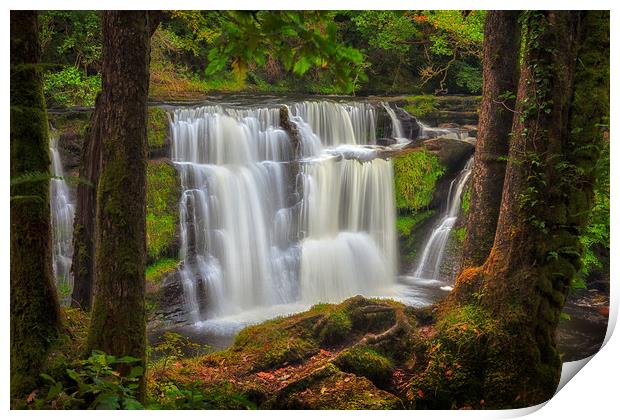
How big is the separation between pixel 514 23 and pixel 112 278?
364 cm

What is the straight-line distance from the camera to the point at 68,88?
5262mm

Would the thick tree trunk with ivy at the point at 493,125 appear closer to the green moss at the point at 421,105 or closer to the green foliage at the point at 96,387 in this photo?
the green moss at the point at 421,105

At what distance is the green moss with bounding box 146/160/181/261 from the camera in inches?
268

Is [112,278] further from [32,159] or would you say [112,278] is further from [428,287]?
[428,287]

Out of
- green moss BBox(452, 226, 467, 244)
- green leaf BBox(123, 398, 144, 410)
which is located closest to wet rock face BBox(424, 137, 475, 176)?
green moss BBox(452, 226, 467, 244)

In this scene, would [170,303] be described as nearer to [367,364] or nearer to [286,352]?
[286,352]

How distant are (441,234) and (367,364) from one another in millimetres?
3150

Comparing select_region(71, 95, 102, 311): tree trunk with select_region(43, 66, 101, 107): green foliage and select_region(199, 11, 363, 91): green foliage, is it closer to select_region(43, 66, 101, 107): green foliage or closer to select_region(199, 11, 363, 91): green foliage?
select_region(43, 66, 101, 107): green foliage

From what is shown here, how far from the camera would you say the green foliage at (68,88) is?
515cm

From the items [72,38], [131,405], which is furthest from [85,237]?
[131,405]

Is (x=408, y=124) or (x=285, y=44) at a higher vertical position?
(x=285, y=44)

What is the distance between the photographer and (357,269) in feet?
20.3

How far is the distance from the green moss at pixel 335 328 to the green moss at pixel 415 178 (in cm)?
248

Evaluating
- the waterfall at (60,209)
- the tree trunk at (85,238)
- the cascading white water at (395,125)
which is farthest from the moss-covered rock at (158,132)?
the cascading white water at (395,125)
